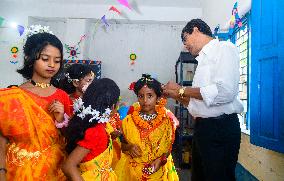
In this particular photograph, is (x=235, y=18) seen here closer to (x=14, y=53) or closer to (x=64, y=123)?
(x=64, y=123)

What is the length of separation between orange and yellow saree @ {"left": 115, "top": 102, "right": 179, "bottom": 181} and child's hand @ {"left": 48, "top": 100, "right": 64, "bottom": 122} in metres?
1.02

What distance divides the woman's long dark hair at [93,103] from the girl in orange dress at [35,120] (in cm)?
8

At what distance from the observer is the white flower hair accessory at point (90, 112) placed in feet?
4.96

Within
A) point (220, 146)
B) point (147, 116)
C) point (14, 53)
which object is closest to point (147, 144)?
point (147, 116)

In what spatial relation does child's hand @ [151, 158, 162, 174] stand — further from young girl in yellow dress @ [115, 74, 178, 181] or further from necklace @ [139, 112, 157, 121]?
necklace @ [139, 112, 157, 121]

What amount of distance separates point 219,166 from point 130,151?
83cm

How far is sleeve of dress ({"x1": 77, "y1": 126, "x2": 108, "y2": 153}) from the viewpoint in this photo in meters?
1.44

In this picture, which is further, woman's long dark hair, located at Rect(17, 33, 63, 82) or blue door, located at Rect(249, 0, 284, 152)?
blue door, located at Rect(249, 0, 284, 152)

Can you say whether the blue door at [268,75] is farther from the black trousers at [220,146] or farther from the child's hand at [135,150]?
the child's hand at [135,150]

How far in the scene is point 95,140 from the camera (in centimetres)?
147

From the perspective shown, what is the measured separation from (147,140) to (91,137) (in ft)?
3.32

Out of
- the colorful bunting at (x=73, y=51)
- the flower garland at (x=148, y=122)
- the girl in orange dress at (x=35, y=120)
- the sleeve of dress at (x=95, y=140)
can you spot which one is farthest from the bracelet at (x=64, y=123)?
the colorful bunting at (x=73, y=51)

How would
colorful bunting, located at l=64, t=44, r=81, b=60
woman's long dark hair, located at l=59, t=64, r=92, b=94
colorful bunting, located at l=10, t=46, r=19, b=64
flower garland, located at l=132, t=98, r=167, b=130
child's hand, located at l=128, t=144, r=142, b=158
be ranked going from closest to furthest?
child's hand, located at l=128, t=144, r=142, b=158 < flower garland, located at l=132, t=98, r=167, b=130 < woman's long dark hair, located at l=59, t=64, r=92, b=94 < colorful bunting, located at l=64, t=44, r=81, b=60 < colorful bunting, located at l=10, t=46, r=19, b=64

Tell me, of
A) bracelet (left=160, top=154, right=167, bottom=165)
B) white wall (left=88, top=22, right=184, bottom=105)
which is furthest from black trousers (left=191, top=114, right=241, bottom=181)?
white wall (left=88, top=22, right=184, bottom=105)
